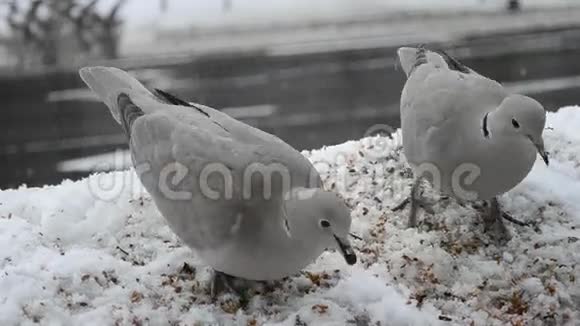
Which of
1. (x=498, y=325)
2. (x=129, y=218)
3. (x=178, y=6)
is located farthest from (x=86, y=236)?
(x=178, y=6)

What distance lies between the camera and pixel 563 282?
3652mm

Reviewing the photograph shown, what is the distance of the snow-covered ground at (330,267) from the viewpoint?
3379 millimetres

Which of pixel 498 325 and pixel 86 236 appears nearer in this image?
pixel 498 325

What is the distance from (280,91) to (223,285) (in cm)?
659

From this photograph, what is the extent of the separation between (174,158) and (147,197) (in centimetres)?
95

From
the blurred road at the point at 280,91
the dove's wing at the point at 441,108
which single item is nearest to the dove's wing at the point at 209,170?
the dove's wing at the point at 441,108

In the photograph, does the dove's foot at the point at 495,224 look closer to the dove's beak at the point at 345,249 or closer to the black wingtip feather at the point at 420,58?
the black wingtip feather at the point at 420,58

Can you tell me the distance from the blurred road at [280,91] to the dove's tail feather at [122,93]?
12.6 ft

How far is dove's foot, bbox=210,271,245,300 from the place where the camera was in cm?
352

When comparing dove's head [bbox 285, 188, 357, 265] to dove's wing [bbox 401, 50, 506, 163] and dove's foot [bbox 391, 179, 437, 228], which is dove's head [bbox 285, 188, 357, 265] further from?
dove's foot [bbox 391, 179, 437, 228]

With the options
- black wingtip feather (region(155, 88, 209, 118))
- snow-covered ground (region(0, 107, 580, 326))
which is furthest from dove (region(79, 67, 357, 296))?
snow-covered ground (region(0, 107, 580, 326))

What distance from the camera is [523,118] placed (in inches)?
135

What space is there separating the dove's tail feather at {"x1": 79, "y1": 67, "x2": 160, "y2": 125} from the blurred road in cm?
384

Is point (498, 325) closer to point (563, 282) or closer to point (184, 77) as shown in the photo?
point (563, 282)
